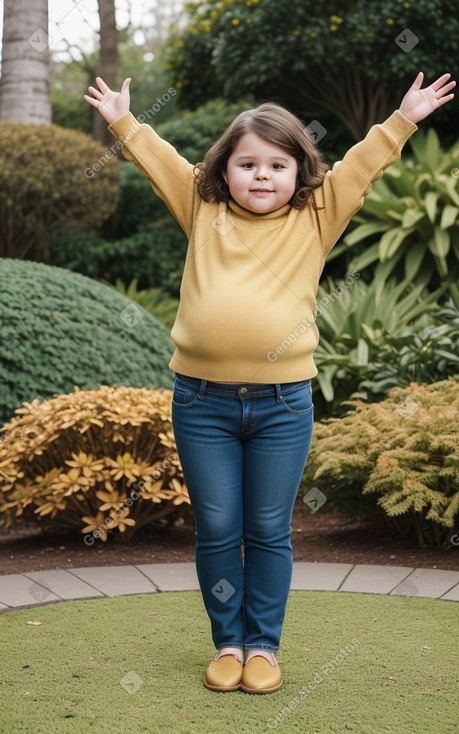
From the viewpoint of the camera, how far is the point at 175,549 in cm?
472

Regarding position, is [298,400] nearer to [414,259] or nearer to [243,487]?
[243,487]

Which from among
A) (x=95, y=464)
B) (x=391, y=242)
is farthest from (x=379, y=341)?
(x=95, y=464)

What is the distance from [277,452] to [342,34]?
8.16 metres

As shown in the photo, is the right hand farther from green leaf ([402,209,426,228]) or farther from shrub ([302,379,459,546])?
green leaf ([402,209,426,228])

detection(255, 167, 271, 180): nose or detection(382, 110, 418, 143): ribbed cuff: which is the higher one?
detection(382, 110, 418, 143): ribbed cuff

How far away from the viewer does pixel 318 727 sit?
2.40m

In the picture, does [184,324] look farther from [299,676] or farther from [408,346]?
[408,346]

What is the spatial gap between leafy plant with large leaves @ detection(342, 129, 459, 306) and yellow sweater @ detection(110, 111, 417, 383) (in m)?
4.99

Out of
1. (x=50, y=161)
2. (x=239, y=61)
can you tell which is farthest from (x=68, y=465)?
(x=239, y=61)

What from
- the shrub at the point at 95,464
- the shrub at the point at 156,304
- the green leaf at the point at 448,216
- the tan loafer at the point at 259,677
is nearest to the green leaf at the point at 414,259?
the green leaf at the point at 448,216

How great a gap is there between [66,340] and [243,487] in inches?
120

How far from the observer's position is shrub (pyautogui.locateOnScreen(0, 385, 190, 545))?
455 centimetres

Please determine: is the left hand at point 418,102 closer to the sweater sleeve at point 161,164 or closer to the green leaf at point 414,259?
the sweater sleeve at point 161,164

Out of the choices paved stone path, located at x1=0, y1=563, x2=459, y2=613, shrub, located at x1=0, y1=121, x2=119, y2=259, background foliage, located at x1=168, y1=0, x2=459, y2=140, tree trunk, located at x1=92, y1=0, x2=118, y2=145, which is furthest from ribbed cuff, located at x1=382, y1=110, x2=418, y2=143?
tree trunk, located at x1=92, y1=0, x2=118, y2=145
